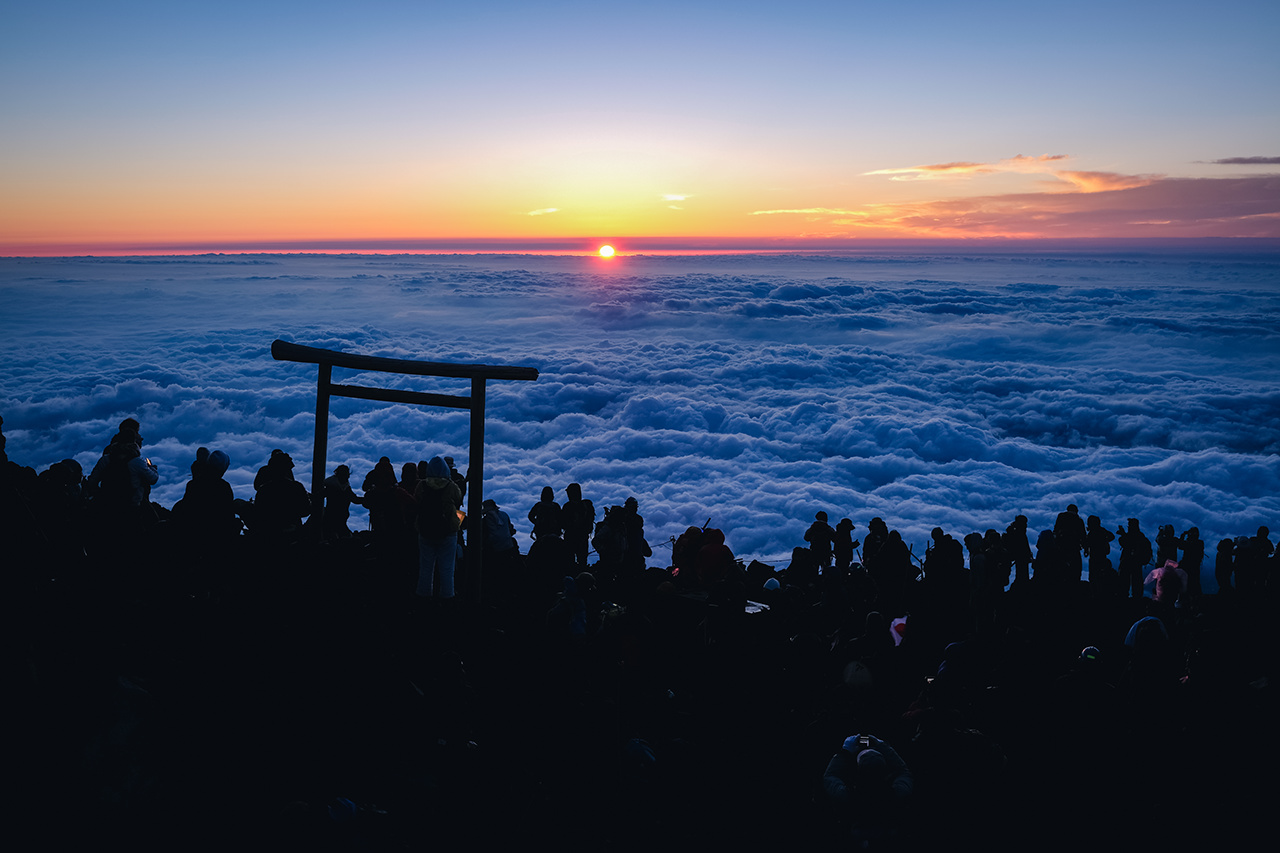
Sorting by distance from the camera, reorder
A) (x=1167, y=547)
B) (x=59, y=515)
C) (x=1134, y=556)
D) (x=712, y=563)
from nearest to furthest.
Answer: (x=59, y=515)
(x=712, y=563)
(x=1167, y=547)
(x=1134, y=556)

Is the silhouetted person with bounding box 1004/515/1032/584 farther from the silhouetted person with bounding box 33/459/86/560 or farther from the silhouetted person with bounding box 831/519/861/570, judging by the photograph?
the silhouetted person with bounding box 33/459/86/560

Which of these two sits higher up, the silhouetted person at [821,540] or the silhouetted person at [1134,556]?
the silhouetted person at [821,540]

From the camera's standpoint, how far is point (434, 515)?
6.48 m

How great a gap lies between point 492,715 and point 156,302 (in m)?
162

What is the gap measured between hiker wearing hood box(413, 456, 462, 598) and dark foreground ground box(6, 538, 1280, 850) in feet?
0.82

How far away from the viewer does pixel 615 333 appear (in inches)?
4392

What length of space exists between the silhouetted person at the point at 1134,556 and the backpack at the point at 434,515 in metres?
8.70

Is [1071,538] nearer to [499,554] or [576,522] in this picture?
[576,522]

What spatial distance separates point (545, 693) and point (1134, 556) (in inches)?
340

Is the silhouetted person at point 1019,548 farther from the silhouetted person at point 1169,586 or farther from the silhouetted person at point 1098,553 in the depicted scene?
the silhouetted person at point 1169,586

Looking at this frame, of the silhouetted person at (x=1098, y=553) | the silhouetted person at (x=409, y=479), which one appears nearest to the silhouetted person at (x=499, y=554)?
the silhouetted person at (x=409, y=479)

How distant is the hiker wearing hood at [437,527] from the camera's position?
6.48 meters

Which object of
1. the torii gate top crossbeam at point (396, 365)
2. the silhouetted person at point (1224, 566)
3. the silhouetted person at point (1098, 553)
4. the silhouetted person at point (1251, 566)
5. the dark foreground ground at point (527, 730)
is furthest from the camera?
the silhouetted person at point (1098, 553)

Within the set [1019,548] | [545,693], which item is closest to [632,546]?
[545,693]
